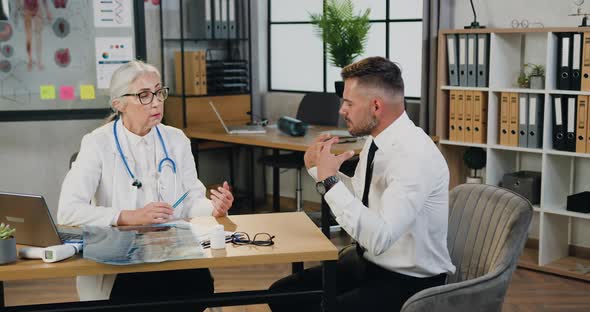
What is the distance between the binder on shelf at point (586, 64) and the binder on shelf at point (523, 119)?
0.38m

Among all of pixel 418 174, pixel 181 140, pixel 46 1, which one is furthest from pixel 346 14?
pixel 418 174

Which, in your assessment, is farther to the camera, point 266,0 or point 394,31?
point 266,0

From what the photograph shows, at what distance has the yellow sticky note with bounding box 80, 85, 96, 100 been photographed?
587 centimetres

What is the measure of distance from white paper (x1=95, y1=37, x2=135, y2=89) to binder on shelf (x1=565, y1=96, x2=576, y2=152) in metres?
3.16

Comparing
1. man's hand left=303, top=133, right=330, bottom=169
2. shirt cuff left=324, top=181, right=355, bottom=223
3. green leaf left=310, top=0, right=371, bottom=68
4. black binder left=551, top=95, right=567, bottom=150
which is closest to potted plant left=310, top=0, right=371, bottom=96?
green leaf left=310, top=0, right=371, bottom=68

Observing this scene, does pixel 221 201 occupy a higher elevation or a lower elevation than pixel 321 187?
lower

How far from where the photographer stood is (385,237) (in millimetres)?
2510

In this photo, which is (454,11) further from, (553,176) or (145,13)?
(145,13)

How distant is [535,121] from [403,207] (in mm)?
2614

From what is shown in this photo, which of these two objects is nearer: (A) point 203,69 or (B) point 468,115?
(B) point 468,115

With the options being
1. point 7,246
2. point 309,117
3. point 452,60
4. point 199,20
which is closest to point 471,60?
point 452,60

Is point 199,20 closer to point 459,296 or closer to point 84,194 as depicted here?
point 84,194

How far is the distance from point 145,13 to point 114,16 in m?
0.45

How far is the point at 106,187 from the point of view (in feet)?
10.0
